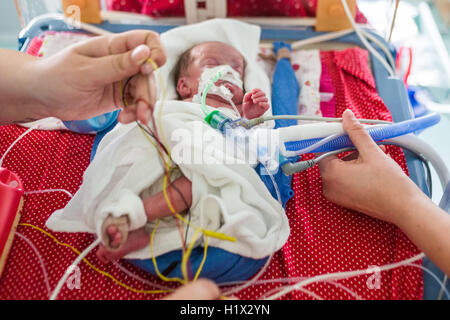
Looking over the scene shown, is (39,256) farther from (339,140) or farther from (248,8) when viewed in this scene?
(248,8)

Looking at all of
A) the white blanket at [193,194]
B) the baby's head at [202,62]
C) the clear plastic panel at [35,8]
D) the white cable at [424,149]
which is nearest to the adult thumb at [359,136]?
the white cable at [424,149]

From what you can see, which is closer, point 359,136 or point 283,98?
point 359,136

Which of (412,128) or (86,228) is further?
(412,128)

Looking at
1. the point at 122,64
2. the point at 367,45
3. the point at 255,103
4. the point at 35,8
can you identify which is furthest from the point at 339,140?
the point at 35,8

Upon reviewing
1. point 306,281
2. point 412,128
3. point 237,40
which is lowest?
point 306,281

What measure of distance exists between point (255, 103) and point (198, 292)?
0.70 meters

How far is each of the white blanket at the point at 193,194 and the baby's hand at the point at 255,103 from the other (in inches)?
8.3

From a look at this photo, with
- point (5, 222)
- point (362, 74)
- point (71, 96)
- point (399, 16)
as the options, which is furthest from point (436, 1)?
point (5, 222)

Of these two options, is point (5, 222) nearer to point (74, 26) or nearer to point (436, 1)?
point (74, 26)

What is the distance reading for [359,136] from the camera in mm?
1270

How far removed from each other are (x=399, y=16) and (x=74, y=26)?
6.65ft

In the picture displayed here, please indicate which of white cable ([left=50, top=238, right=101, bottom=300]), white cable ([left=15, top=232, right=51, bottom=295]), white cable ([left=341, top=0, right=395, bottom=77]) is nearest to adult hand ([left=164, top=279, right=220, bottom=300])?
white cable ([left=50, top=238, right=101, bottom=300])

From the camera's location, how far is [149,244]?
3.68 feet
